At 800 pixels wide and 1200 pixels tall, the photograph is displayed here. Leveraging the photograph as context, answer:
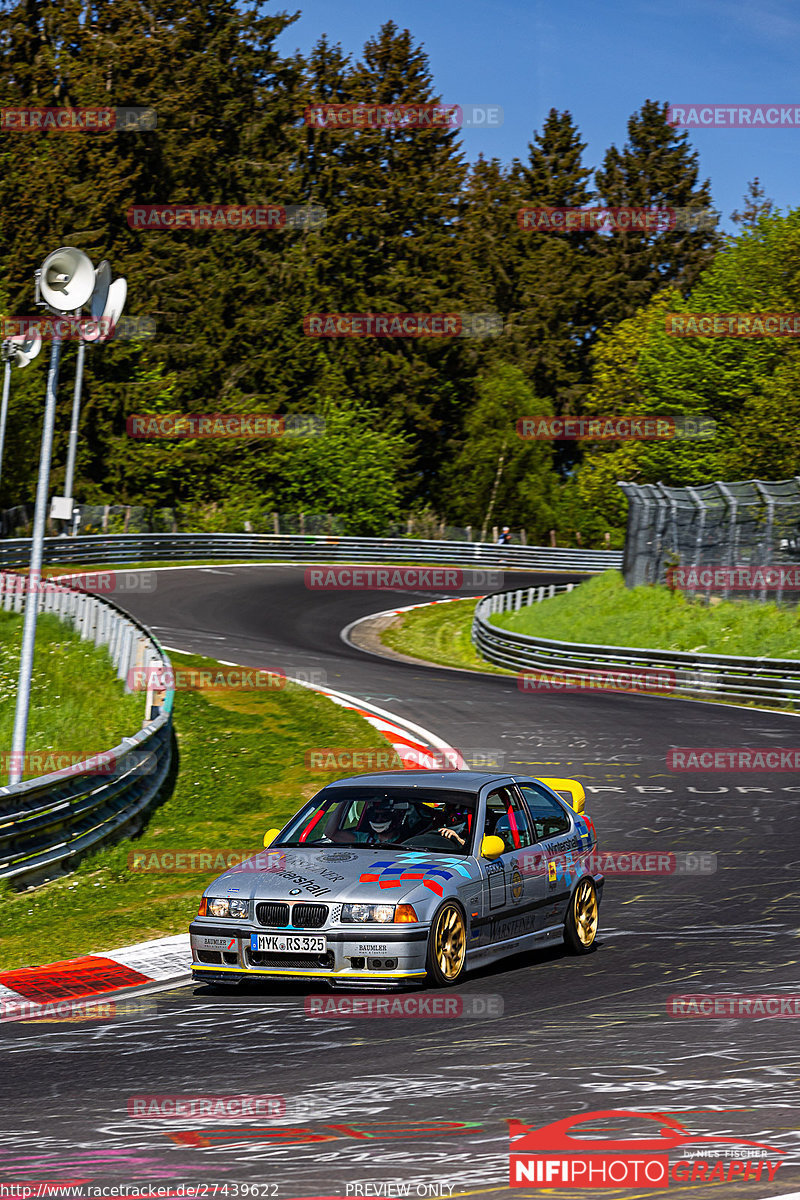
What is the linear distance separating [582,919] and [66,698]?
14.6 meters

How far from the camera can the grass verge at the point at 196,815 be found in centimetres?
1205

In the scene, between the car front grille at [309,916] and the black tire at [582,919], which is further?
the black tire at [582,919]

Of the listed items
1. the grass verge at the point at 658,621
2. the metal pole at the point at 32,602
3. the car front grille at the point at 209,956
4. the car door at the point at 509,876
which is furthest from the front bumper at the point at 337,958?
the grass verge at the point at 658,621

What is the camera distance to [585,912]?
1102 cm

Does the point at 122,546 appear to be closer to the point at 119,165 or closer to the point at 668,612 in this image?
the point at 668,612

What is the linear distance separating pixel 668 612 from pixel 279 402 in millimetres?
46366

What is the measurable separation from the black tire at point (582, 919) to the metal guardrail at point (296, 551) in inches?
1421

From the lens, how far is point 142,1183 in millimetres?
5590

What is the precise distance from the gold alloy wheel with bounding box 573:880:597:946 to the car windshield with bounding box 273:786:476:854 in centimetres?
126

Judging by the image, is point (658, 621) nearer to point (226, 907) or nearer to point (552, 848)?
point (552, 848)

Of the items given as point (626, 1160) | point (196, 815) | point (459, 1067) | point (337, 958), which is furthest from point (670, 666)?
point (626, 1160)

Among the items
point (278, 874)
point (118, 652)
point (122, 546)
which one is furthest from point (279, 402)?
point (278, 874)

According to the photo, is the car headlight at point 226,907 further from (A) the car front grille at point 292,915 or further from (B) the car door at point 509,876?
(B) the car door at point 509,876

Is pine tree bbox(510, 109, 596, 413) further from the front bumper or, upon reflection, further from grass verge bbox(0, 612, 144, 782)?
the front bumper
